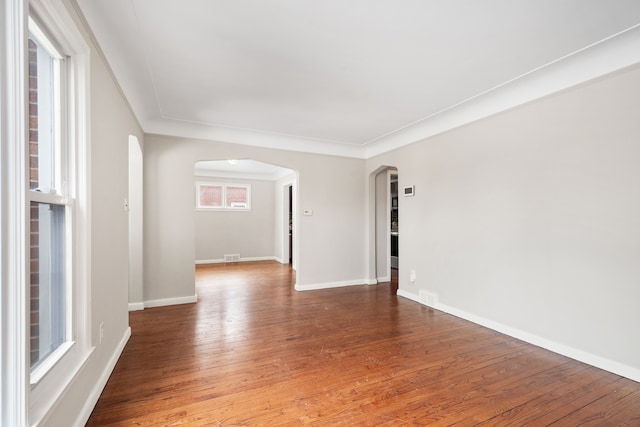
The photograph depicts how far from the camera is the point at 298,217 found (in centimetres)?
482

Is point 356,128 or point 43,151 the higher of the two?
point 356,128

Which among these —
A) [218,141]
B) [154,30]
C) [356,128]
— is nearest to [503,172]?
[356,128]

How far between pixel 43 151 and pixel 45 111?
0.21m

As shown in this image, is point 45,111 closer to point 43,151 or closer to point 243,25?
point 43,151

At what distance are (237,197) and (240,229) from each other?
0.91 metres

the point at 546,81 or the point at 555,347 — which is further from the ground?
the point at 546,81

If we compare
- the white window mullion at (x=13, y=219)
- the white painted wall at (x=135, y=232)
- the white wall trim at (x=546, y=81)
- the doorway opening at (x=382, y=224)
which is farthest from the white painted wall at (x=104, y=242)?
the doorway opening at (x=382, y=224)

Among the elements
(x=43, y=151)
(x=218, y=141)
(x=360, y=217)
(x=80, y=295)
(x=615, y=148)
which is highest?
(x=218, y=141)

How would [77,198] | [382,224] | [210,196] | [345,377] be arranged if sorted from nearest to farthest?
[77,198] → [345,377] → [382,224] → [210,196]

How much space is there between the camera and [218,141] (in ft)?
13.8

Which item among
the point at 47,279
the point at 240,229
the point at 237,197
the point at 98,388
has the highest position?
the point at 237,197

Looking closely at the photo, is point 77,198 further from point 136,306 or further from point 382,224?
point 382,224

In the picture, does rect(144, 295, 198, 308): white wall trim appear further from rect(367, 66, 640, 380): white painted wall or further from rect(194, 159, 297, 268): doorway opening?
rect(367, 66, 640, 380): white painted wall

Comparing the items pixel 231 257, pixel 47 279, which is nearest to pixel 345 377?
pixel 47 279
